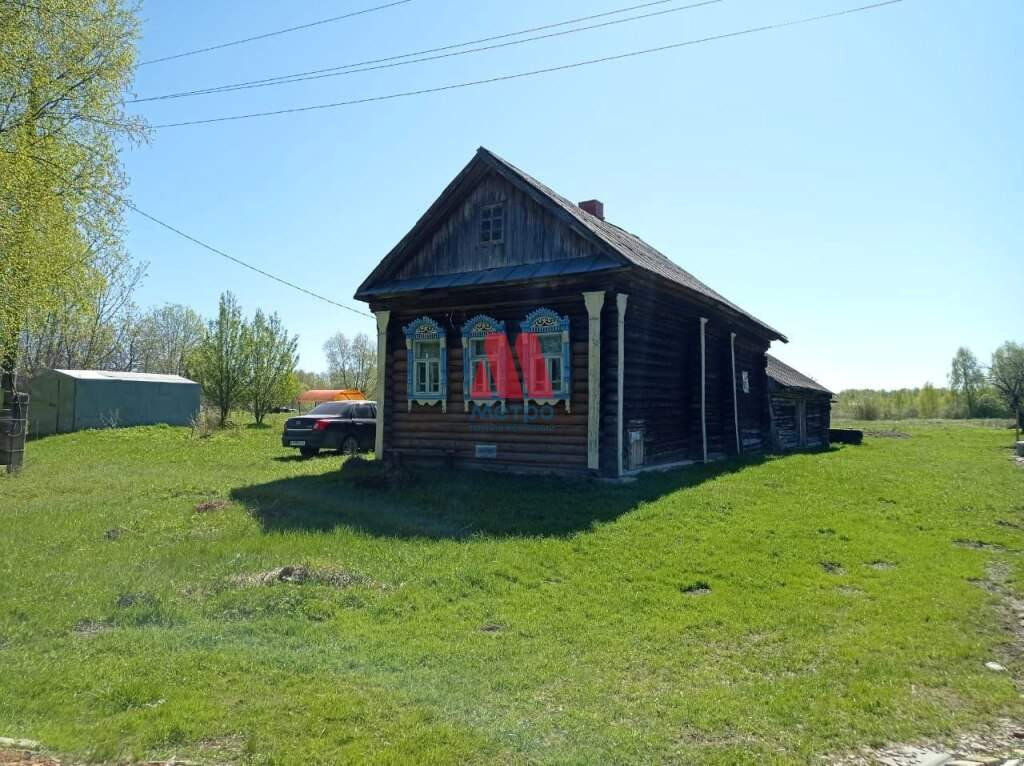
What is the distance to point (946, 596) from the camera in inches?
276

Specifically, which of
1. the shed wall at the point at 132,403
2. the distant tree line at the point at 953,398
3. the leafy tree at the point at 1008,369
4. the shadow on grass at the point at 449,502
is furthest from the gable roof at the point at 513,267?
the distant tree line at the point at 953,398

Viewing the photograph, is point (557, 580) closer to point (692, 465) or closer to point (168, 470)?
point (692, 465)

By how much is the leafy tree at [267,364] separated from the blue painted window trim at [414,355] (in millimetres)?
22303

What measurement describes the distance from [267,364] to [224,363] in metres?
2.11

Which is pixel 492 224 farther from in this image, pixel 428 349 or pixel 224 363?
pixel 224 363

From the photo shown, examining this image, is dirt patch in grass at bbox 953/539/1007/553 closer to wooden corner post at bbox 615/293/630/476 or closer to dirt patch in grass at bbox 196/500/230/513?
wooden corner post at bbox 615/293/630/476

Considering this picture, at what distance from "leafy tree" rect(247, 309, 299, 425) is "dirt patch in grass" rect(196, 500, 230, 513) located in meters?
24.2

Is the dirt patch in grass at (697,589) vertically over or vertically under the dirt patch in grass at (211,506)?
under

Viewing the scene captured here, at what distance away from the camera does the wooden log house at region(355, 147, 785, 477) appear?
42.3 ft

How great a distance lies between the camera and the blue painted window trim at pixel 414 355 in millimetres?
14875

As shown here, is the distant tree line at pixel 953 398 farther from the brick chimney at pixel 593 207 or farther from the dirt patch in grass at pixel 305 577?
the dirt patch in grass at pixel 305 577

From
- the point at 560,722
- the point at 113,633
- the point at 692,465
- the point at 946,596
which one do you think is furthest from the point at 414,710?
the point at 692,465

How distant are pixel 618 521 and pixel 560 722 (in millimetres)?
5961

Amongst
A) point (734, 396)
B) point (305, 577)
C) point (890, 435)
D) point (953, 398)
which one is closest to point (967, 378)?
point (953, 398)
